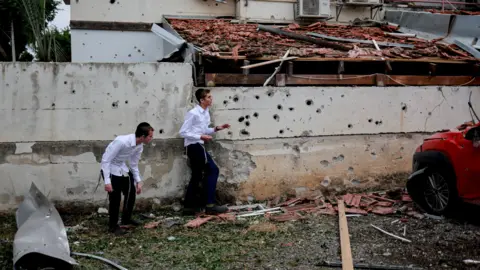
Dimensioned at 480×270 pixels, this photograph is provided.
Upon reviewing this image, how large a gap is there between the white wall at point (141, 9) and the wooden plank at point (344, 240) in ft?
22.0

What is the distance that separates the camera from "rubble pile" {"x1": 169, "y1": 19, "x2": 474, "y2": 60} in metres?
8.98

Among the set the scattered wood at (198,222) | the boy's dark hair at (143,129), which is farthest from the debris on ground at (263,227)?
the boy's dark hair at (143,129)

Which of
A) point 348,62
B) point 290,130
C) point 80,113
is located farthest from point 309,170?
point 80,113

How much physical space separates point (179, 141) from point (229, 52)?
1.85 m

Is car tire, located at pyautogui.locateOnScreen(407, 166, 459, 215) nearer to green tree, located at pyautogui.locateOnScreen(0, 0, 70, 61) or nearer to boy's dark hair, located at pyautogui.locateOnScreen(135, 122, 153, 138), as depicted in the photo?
boy's dark hair, located at pyautogui.locateOnScreen(135, 122, 153, 138)

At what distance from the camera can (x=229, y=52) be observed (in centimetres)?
862

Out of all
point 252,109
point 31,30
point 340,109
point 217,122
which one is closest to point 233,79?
point 252,109

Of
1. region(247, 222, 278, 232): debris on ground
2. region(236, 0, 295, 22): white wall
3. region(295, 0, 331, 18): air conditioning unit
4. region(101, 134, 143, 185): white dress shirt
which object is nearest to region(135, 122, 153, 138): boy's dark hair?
region(101, 134, 143, 185): white dress shirt

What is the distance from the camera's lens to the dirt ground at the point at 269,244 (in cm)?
554

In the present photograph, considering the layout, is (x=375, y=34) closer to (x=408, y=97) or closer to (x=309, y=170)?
(x=408, y=97)

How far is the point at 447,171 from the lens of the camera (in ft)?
22.5

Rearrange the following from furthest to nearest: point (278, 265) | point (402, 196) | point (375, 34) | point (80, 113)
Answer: point (375, 34)
point (402, 196)
point (80, 113)
point (278, 265)

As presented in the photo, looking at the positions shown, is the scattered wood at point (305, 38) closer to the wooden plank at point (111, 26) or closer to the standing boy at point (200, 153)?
the wooden plank at point (111, 26)

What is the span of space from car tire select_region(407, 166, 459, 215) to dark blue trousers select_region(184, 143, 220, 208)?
3053 mm
